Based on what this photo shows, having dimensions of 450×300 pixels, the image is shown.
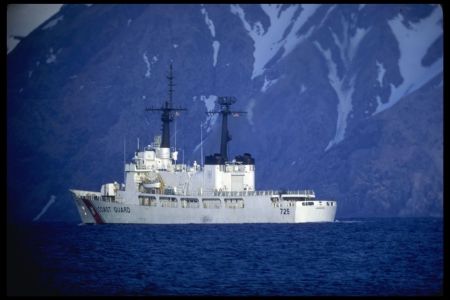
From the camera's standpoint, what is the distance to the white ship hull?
410ft

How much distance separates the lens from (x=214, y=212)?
127 meters

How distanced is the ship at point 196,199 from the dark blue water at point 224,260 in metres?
2.70

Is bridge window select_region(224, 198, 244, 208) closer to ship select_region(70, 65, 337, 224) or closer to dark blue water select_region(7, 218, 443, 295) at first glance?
ship select_region(70, 65, 337, 224)

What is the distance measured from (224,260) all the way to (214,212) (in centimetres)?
3480

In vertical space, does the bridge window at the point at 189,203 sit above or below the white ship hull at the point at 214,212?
above

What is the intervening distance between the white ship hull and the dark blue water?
2106 millimetres

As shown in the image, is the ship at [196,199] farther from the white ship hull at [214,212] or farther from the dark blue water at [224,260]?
the dark blue water at [224,260]

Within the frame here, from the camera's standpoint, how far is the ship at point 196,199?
12550cm

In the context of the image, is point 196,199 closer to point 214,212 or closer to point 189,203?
point 189,203

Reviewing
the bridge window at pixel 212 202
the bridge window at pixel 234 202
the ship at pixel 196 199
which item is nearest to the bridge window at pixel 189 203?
the ship at pixel 196 199

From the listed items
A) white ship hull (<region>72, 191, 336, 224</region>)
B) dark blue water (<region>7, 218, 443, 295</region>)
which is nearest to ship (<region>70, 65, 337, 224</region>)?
white ship hull (<region>72, 191, 336, 224</region>)

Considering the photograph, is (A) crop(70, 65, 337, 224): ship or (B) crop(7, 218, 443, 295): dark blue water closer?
(B) crop(7, 218, 443, 295): dark blue water
